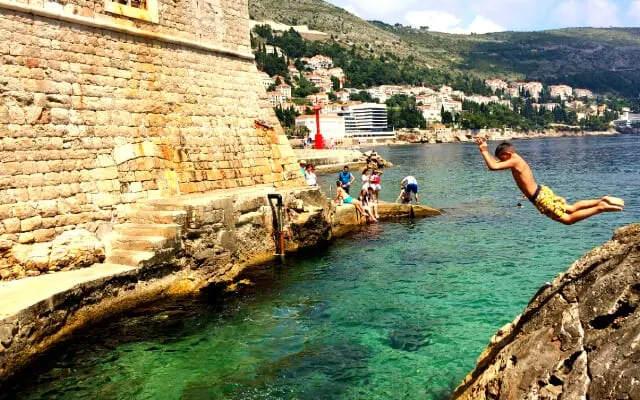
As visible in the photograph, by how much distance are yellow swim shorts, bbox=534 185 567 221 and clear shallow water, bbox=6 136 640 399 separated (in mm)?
2256

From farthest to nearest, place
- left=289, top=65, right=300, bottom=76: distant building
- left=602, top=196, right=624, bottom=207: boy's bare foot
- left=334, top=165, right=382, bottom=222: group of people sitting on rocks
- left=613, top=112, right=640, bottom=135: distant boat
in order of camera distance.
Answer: left=289, top=65, right=300, bottom=76: distant building
left=613, top=112, right=640, bottom=135: distant boat
left=334, top=165, right=382, bottom=222: group of people sitting on rocks
left=602, top=196, right=624, bottom=207: boy's bare foot

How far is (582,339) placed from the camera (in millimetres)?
3678

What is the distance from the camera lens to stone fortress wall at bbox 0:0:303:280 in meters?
8.50

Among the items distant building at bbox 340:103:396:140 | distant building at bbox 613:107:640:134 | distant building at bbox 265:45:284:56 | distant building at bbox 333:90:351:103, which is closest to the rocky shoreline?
distant building at bbox 340:103:396:140

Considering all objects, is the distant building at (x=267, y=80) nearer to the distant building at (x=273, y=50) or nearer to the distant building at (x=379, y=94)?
the distant building at (x=273, y=50)

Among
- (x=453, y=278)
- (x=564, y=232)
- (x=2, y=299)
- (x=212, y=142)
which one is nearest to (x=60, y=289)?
(x=2, y=299)

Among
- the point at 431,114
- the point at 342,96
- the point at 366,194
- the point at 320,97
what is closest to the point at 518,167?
the point at 366,194

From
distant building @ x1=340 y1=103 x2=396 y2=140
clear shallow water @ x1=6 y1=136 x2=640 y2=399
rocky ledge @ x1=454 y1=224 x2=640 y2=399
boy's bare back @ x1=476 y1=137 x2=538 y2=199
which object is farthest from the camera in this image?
distant building @ x1=340 y1=103 x2=396 y2=140

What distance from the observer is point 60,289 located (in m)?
7.22

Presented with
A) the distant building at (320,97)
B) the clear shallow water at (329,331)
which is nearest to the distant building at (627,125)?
the distant building at (320,97)

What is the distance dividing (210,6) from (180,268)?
7099 mm

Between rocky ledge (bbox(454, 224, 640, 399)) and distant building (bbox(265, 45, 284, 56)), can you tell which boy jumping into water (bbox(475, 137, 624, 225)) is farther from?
distant building (bbox(265, 45, 284, 56))

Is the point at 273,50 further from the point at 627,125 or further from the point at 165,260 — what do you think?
the point at 165,260

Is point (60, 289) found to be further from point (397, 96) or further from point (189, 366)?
point (397, 96)
